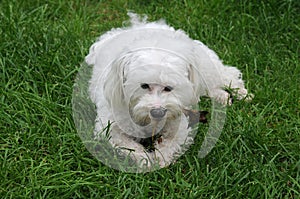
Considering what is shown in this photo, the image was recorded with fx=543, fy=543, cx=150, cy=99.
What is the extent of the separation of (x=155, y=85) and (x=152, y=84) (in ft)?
0.05

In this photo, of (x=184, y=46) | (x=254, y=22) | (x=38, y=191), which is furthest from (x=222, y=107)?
(x=38, y=191)

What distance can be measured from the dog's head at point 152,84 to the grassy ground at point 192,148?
0.33 meters

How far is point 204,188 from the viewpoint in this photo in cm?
256

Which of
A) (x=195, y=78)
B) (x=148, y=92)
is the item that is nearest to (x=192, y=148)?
(x=195, y=78)

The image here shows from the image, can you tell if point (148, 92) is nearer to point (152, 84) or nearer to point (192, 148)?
point (152, 84)

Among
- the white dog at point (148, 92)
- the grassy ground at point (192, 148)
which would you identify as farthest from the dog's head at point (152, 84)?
the grassy ground at point (192, 148)

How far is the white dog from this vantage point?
8.20ft

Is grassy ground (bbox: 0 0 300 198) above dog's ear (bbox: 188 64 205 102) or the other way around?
the other way around

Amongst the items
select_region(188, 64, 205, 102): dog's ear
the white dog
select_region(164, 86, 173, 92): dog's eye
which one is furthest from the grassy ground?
select_region(164, 86, 173, 92): dog's eye

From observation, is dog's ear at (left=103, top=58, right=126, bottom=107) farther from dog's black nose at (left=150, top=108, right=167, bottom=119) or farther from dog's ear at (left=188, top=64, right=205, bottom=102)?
dog's ear at (left=188, top=64, right=205, bottom=102)

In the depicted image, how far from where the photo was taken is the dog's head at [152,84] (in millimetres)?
2465

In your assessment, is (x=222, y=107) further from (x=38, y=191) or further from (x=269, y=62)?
(x=38, y=191)

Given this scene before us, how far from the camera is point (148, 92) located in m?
2.52

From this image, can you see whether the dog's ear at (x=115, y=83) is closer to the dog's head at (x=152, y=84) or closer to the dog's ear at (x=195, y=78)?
the dog's head at (x=152, y=84)
